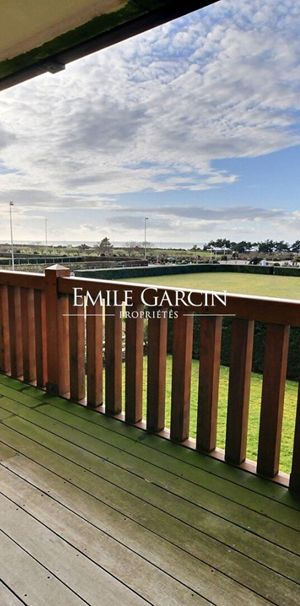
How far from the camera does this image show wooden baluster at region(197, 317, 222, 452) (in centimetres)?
187

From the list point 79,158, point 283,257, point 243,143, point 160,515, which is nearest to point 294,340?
point 160,515

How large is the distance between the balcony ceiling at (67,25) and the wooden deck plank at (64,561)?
2.15 meters

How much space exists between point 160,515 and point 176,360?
2.44 feet

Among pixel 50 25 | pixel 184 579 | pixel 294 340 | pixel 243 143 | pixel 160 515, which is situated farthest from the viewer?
pixel 243 143

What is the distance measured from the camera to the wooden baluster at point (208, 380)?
1.87 meters

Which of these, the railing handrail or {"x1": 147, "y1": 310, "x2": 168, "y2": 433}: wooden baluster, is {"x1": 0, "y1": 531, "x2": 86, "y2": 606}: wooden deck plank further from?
the railing handrail

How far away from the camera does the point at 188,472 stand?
1797 millimetres

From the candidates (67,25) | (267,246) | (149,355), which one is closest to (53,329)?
(149,355)

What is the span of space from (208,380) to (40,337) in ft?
4.40

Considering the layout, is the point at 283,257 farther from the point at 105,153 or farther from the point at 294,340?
the point at 294,340

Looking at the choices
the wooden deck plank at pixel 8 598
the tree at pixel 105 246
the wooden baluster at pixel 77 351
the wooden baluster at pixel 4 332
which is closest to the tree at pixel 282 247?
the tree at pixel 105 246

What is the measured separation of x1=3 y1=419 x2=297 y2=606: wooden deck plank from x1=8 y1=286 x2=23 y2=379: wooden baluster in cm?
108

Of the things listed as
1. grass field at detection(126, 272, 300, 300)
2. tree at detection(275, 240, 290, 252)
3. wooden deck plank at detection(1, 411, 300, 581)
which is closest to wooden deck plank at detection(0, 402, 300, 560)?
wooden deck plank at detection(1, 411, 300, 581)

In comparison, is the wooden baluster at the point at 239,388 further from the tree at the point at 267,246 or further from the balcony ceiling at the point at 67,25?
the tree at the point at 267,246
